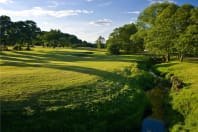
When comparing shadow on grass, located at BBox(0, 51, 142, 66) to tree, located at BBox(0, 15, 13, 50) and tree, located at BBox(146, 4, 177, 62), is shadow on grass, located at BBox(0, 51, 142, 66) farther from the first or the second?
tree, located at BBox(0, 15, 13, 50)

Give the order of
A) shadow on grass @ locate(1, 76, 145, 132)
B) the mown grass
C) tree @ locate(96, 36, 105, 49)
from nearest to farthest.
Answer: shadow on grass @ locate(1, 76, 145, 132) → the mown grass → tree @ locate(96, 36, 105, 49)

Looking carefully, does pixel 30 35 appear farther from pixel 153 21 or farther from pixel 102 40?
pixel 102 40

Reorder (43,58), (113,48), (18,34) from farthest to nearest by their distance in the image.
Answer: (113,48) → (18,34) → (43,58)

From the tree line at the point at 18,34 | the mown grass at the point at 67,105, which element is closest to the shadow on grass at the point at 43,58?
the tree line at the point at 18,34

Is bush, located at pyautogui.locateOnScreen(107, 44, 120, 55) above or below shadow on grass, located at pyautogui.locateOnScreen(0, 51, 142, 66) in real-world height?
above

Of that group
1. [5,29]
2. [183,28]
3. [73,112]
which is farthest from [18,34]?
[73,112]

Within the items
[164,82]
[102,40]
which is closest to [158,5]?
[164,82]

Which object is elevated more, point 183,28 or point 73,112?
point 183,28

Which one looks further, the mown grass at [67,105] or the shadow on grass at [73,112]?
the mown grass at [67,105]

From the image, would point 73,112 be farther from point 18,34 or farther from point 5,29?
point 18,34

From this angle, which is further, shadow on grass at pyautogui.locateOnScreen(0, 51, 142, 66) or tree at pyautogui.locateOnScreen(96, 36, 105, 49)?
tree at pyautogui.locateOnScreen(96, 36, 105, 49)

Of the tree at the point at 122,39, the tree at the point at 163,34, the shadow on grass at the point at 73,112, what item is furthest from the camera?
the tree at the point at 122,39

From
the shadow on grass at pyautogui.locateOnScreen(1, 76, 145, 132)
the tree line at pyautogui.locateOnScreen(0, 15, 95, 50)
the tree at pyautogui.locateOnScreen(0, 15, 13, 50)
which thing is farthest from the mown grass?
the tree line at pyautogui.locateOnScreen(0, 15, 95, 50)

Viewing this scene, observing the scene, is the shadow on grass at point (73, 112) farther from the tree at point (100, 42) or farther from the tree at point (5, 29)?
the tree at point (100, 42)
